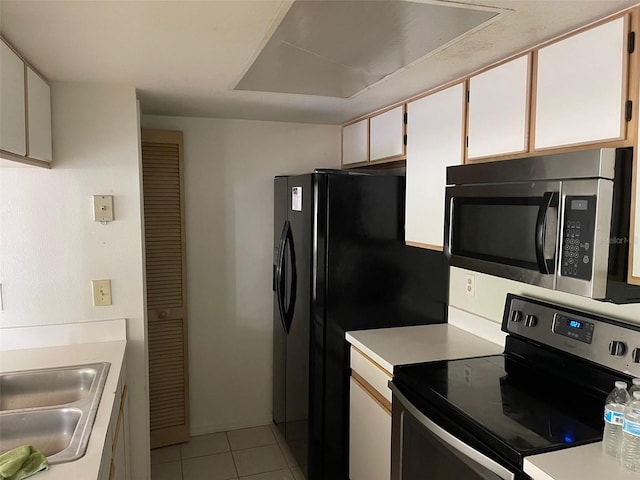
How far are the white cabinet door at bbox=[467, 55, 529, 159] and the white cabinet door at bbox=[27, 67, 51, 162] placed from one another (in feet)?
5.59

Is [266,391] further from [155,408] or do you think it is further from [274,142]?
[274,142]

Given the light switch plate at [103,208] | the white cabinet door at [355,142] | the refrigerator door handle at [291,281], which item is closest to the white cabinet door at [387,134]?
the white cabinet door at [355,142]

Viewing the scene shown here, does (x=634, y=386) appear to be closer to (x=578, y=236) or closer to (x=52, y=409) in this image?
(x=578, y=236)

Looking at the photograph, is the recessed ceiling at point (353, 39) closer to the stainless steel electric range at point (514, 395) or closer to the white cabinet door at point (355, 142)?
the white cabinet door at point (355, 142)

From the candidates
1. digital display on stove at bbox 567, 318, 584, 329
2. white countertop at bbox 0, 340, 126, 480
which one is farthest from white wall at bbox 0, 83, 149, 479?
digital display on stove at bbox 567, 318, 584, 329

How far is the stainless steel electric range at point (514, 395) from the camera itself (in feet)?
4.49

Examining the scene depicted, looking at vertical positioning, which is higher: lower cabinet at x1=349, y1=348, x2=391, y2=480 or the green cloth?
Answer: the green cloth

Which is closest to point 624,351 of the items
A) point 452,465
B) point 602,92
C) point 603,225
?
point 603,225

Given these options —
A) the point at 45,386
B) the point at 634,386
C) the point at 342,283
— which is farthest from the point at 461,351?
the point at 45,386

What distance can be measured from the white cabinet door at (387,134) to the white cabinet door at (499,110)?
56cm

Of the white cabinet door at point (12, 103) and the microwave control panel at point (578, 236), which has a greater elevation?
the white cabinet door at point (12, 103)

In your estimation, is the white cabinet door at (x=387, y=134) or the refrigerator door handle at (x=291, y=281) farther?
the refrigerator door handle at (x=291, y=281)

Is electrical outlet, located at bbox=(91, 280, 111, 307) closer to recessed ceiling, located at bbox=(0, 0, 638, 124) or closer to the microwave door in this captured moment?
recessed ceiling, located at bbox=(0, 0, 638, 124)

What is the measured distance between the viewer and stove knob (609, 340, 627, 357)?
1.50 meters
